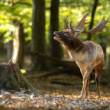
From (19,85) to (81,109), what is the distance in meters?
3.22

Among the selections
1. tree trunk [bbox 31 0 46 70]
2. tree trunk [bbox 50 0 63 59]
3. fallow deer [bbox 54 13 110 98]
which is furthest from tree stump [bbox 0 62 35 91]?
tree trunk [bbox 50 0 63 59]

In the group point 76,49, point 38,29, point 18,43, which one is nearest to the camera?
point 76,49

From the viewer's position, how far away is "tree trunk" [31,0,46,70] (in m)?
16.2

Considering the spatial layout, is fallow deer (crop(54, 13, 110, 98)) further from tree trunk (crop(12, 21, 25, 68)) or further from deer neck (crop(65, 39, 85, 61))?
tree trunk (crop(12, 21, 25, 68))

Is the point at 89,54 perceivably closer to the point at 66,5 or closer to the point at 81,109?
the point at 81,109

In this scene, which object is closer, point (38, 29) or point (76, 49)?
point (76, 49)

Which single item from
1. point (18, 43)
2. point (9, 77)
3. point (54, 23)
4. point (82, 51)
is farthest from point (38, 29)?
point (82, 51)

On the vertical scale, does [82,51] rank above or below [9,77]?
above

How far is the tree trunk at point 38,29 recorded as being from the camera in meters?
16.2

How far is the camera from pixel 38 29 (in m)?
16.4

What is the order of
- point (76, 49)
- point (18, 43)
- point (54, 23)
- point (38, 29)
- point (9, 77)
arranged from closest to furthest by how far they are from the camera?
point (76, 49) → point (9, 77) → point (38, 29) → point (54, 23) → point (18, 43)

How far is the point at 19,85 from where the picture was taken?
8.73 m

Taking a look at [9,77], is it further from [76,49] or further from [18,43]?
[18,43]

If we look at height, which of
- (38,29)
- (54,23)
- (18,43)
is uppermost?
(54,23)
